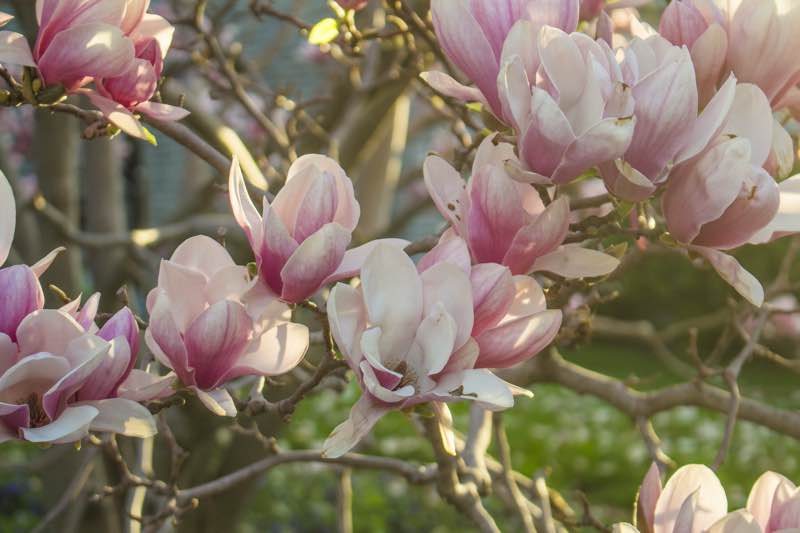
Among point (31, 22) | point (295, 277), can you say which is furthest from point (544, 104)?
point (31, 22)

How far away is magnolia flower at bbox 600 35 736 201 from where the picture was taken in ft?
2.38

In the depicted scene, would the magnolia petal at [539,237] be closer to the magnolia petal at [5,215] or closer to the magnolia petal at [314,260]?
the magnolia petal at [314,260]

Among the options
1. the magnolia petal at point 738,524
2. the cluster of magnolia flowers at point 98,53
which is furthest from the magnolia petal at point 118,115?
the magnolia petal at point 738,524

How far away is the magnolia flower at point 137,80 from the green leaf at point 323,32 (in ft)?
0.96

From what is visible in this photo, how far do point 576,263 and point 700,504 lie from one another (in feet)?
0.71

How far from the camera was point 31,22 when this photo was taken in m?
2.67

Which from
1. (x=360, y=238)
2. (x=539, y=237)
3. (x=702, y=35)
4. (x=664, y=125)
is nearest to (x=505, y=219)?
(x=539, y=237)

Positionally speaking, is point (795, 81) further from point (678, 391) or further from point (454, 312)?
point (678, 391)

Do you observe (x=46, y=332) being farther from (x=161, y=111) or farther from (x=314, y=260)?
(x=161, y=111)

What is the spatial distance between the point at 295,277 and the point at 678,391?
1.14 metres

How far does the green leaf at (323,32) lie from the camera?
1.21 meters

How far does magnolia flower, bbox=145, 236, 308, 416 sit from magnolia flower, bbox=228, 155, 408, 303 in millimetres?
24

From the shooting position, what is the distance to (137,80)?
0.90 m

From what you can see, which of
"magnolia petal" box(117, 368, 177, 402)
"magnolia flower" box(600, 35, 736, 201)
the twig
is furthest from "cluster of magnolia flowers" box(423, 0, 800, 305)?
the twig
